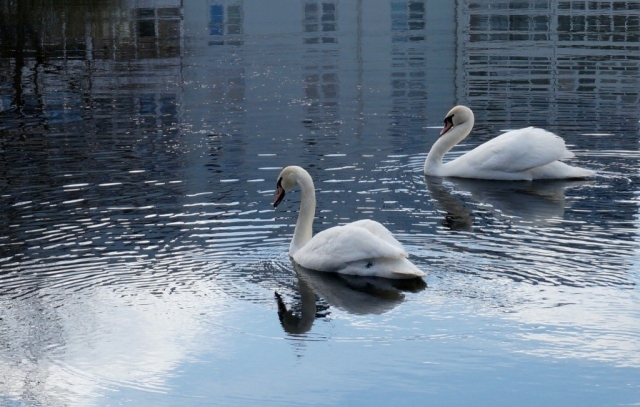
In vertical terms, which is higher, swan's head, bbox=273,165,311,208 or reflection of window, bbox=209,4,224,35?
reflection of window, bbox=209,4,224,35

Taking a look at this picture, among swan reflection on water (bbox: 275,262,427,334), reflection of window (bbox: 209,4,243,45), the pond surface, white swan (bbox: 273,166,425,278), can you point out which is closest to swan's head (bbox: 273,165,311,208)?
the pond surface

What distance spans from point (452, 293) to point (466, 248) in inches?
52.9

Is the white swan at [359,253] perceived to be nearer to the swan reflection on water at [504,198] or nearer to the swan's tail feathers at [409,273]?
the swan's tail feathers at [409,273]

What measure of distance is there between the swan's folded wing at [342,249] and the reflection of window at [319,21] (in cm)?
2101

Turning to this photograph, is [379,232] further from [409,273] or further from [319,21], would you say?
[319,21]

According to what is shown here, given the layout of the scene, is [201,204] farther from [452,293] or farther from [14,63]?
[14,63]

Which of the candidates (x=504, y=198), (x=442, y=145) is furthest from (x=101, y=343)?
(x=442, y=145)

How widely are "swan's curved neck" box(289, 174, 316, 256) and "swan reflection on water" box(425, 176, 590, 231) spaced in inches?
58.6

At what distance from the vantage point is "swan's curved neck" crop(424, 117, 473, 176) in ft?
45.2

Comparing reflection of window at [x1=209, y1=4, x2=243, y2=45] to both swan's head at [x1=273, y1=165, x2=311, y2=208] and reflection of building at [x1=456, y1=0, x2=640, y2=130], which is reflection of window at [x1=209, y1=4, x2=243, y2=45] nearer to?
reflection of building at [x1=456, y1=0, x2=640, y2=130]

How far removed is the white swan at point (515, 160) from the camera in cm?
1333

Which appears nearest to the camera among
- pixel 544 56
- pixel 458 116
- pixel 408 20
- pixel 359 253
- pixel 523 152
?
pixel 359 253

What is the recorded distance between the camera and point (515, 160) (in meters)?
13.4

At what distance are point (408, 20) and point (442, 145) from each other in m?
23.1
